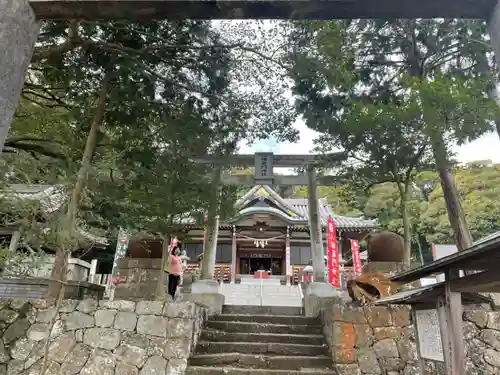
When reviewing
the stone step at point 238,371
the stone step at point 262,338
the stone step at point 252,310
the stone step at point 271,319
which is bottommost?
the stone step at point 238,371

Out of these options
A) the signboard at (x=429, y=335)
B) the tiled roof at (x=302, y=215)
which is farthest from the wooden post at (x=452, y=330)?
the tiled roof at (x=302, y=215)

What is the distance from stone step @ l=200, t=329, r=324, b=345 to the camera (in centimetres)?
622

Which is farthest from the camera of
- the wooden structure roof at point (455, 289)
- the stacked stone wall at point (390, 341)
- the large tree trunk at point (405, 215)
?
the large tree trunk at point (405, 215)

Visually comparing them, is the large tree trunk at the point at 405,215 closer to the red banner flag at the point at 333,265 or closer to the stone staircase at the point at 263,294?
the red banner flag at the point at 333,265

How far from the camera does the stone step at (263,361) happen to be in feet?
17.8

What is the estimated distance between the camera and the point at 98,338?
5027 mm

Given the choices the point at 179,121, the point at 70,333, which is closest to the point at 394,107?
the point at 179,121

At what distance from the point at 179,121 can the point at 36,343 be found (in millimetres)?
3689

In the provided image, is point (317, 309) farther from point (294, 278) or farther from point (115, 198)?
point (294, 278)

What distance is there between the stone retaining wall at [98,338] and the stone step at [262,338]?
116cm

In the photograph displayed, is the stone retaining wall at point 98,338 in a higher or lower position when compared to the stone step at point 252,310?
lower

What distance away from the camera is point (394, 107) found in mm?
5082

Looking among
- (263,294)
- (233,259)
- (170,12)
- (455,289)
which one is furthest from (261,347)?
(233,259)

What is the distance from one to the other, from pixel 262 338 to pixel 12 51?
5675mm
